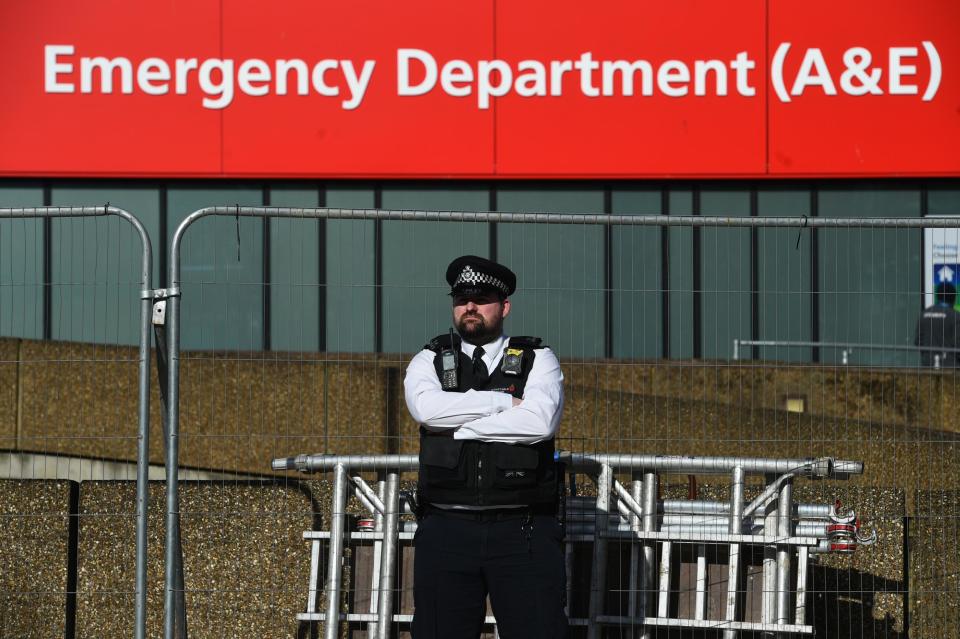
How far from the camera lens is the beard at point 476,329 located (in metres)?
5.03

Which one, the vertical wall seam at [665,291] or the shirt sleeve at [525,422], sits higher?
the vertical wall seam at [665,291]

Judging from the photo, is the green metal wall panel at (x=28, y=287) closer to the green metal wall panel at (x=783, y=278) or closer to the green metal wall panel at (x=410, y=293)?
the green metal wall panel at (x=410, y=293)

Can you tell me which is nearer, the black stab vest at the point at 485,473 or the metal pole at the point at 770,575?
the black stab vest at the point at 485,473

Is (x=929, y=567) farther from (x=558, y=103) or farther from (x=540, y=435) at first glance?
(x=558, y=103)

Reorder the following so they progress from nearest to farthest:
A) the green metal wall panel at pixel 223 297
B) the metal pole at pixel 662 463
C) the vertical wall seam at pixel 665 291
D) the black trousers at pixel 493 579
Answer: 1. the black trousers at pixel 493 579
2. the metal pole at pixel 662 463
3. the green metal wall panel at pixel 223 297
4. the vertical wall seam at pixel 665 291

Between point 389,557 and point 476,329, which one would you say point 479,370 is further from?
point 389,557

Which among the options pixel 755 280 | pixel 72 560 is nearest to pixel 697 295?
pixel 755 280

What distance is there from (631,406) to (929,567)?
5.18 feet

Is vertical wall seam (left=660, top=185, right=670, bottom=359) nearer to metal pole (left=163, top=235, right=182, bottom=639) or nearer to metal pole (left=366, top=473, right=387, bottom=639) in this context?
metal pole (left=366, top=473, right=387, bottom=639)

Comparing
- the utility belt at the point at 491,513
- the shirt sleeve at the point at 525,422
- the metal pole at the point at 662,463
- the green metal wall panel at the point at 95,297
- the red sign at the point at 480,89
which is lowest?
the utility belt at the point at 491,513

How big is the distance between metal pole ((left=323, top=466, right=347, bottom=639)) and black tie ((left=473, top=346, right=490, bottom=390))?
117cm

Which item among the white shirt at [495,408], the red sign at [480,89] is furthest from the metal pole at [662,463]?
the red sign at [480,89]

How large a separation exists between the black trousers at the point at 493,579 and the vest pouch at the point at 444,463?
0.44 feet

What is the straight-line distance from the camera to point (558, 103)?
18594mm
